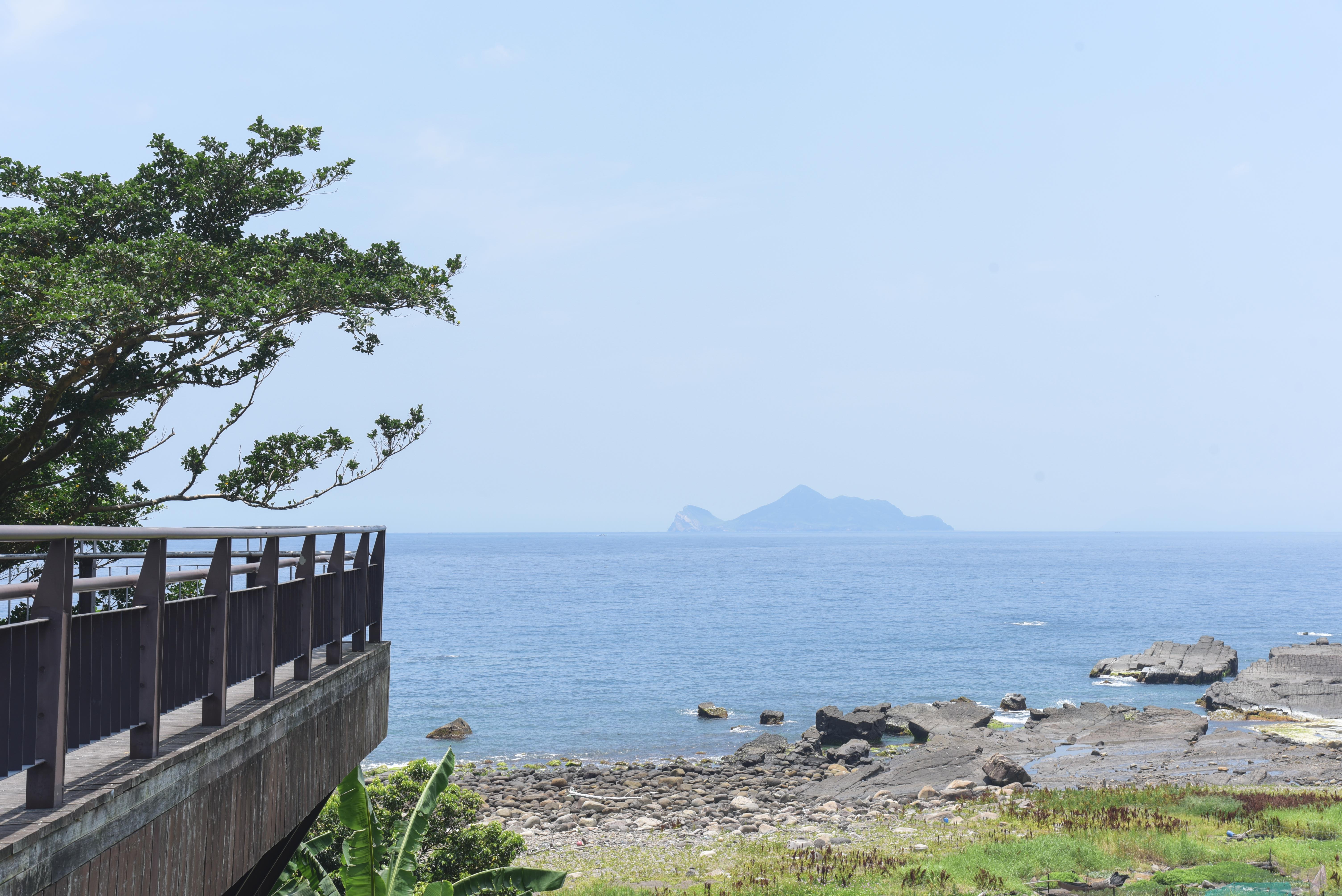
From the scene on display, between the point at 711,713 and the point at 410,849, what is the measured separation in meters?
44.8

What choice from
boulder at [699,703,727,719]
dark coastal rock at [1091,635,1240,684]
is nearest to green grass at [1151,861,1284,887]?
boulder at [699,703,727,719]

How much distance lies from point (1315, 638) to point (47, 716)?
9823cm

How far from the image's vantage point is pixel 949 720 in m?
46.8

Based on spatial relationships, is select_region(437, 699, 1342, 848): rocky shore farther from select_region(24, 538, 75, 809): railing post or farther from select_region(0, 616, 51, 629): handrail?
select_region(0, 616, 51, 629): handrail

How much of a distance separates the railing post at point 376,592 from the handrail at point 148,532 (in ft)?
7.42

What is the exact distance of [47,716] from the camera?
4.18 meters

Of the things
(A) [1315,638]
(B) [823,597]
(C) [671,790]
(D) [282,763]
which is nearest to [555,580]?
(B) [823,597]

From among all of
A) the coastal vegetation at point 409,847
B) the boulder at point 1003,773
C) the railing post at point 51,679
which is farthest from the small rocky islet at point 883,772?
the railing post at point 51,679

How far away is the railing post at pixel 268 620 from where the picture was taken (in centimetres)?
696

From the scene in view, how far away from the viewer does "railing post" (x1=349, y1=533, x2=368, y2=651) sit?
10367 millimetres

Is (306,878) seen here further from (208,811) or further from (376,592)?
(208,811)

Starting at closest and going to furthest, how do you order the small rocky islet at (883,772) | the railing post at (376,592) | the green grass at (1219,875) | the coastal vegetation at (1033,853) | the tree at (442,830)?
the railing post at (376,592), the tree at (442,830), the green grass at (1219,875), the coastal vegetation at (1033,853), the small rocky islet at (883,772)

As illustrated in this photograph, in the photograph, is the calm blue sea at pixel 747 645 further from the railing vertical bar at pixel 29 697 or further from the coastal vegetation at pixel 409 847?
the railing vertical bar at pixel 29 697

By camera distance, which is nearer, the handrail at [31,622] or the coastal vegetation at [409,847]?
the handrail at [31,622]
